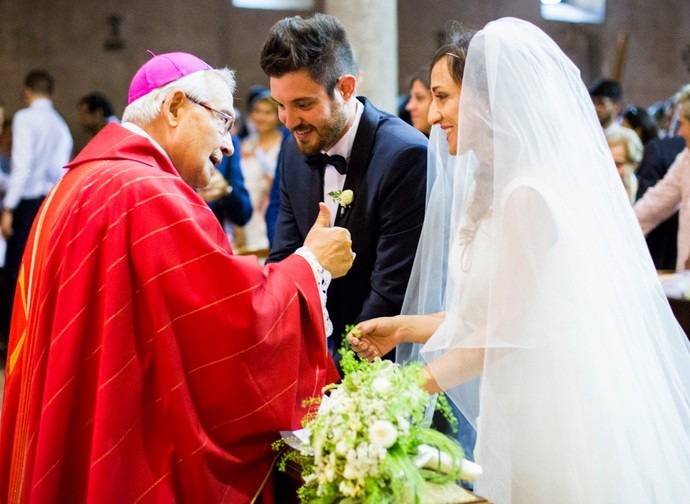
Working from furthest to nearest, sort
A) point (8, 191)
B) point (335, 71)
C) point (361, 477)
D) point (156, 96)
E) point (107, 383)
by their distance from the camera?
point (8, 191), point (335, 71), point (156, 96), point (107, 383), point (361, 477)

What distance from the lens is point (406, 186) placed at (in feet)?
10.9

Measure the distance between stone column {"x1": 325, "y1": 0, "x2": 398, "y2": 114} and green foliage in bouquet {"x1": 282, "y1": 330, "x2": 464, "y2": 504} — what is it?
188 inches

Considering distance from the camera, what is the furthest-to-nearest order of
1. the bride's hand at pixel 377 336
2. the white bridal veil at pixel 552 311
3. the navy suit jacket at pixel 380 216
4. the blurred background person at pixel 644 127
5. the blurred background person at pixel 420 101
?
the blurred background person at pixel 644 127 < the blurred background person at pixel 420 101 < the navy suit jacket at pixel 380 216 < the bride's hand at pixel 377 336 < the white bridal veil at pixel 552 311

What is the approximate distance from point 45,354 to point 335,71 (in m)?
1.38

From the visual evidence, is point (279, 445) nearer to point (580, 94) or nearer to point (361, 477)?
point (361, 477)

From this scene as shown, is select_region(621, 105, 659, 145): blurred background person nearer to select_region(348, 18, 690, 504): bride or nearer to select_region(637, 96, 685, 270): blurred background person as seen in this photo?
select_region(637, 96, 685, 270): blurred background person

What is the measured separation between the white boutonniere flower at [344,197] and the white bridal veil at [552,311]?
0.61 metres

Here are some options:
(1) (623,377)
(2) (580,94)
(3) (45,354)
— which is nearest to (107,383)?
(3) (45,354)

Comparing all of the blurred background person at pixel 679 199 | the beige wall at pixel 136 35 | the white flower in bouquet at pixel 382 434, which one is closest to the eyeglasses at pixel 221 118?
the white flower in bouquet at pixel 382 434

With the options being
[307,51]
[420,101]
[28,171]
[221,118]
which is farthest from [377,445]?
[28,171]

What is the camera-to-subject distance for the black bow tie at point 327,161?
134 inches

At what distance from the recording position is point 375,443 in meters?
2.15

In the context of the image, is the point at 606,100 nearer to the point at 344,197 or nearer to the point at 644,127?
the point at 644,127

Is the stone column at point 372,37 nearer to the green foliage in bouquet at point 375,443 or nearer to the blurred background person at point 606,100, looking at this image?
the blurred background person at point 606,100
